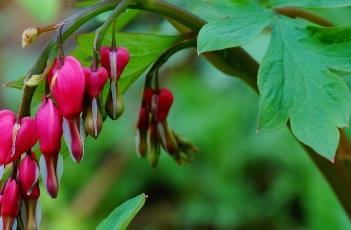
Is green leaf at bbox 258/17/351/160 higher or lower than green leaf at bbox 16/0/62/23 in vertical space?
higher

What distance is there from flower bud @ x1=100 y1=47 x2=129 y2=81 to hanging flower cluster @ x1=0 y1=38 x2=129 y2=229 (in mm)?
42

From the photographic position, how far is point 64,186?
3.93 meters

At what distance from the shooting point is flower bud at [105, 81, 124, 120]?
118cm

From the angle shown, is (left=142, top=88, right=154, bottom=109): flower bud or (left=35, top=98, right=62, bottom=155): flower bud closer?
(left=35, top=98, right=62, bottom=155): flower bud

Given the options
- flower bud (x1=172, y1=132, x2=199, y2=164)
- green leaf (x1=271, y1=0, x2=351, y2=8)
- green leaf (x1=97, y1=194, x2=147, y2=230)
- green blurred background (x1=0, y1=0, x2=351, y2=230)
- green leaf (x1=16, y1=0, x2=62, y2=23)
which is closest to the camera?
green leaf (x1=97, y1=194, x2=147, y2=230)

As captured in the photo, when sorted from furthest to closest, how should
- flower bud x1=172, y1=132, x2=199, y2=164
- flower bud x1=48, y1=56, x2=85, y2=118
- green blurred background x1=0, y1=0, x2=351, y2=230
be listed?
green blurred background x1=0, y1=0, x2=351, y2=230, flower bud x1=172, y1=132, x2=199, y2=164, flower bud x1=48, y1=56, x2=85, y2=118

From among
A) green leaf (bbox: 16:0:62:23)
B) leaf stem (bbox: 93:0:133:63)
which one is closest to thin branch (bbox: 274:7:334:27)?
leaf stem (bbox: 93:0:133:63)

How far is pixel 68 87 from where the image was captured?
3.63 ft

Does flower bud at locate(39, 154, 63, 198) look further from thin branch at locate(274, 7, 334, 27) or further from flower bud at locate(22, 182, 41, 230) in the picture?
thin branch at locate(274, 7, 334, 27)

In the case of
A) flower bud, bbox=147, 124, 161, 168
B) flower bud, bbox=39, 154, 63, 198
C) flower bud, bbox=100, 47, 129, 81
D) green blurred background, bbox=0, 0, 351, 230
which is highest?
flower bud, bbox=100, 47, 129, 81

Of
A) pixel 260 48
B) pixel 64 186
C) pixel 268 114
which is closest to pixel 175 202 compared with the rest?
pixel 64 186

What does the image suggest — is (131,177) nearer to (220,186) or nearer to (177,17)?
(220,186)

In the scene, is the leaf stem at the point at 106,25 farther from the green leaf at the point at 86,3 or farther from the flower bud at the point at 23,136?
the green leaf at the point at 86,3

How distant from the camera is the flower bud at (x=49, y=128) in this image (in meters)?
1.12
